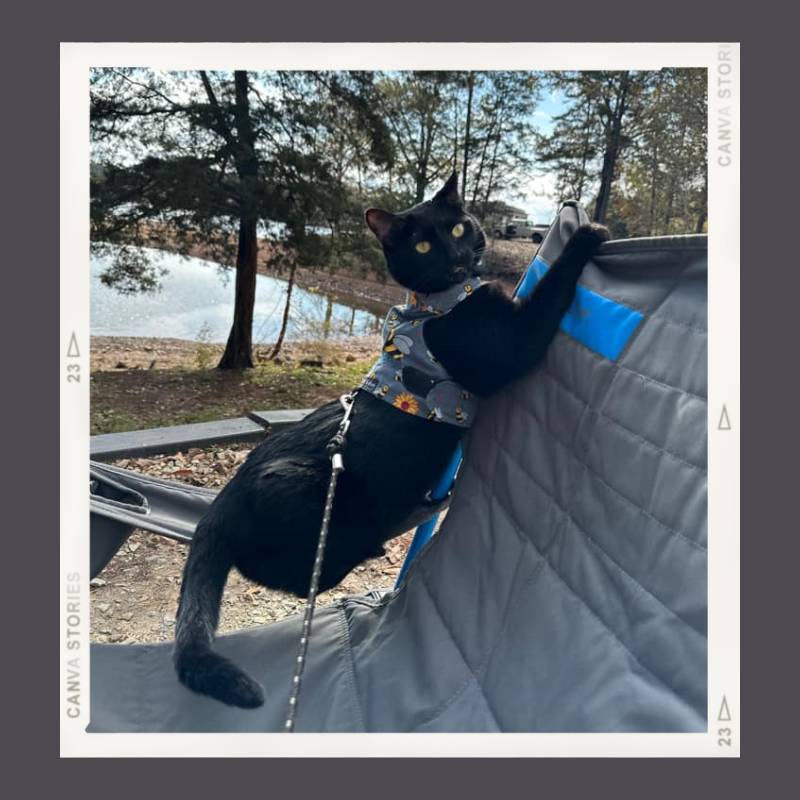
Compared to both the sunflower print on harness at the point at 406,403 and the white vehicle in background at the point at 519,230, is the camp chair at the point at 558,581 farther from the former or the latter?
the white vehicle in background at the point at 519,230

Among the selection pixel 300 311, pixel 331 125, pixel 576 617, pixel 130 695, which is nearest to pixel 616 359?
pixel 576 617

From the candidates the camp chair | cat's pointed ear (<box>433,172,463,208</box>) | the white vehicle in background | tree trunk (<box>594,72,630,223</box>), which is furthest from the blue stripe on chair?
tree trunk (<box>594,72,630,223</box>)

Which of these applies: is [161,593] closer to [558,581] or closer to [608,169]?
[558,581]

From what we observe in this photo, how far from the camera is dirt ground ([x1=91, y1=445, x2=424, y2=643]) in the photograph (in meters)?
1.92

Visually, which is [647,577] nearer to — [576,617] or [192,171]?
[576,617]

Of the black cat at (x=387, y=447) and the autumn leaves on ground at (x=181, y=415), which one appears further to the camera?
the autumn leaves on ground at (x=181, y=415)

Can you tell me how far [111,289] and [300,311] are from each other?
2.07 metres

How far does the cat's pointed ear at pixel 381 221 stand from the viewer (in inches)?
61.3

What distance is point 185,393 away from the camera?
4.59 m

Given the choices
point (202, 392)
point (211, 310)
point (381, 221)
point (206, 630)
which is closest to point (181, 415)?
point (202, 392)

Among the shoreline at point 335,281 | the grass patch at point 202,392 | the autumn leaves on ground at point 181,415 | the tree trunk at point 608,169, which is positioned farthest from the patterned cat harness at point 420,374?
the grass patch at point 202,392

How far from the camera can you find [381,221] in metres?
1.58

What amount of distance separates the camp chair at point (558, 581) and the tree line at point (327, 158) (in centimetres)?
108

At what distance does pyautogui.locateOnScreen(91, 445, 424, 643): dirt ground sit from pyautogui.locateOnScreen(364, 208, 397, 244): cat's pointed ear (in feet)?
3.37
